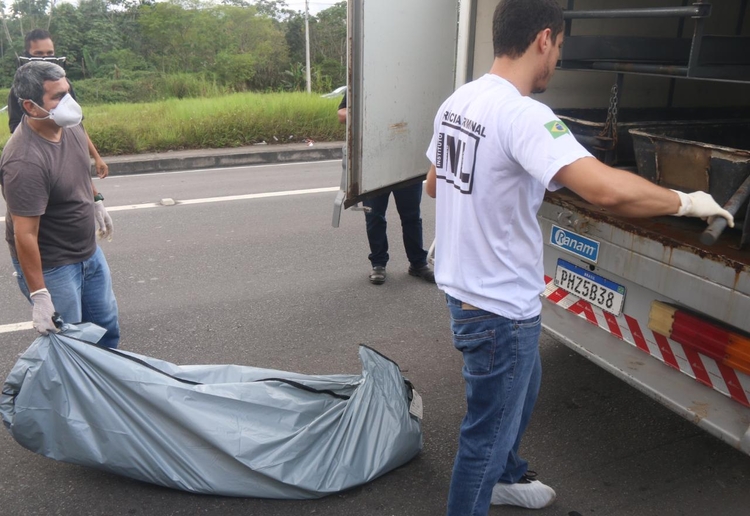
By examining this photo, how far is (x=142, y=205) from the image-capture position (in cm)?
698

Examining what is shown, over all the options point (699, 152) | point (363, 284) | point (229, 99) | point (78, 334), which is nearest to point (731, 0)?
point (699, 152)

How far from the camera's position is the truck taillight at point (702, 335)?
2.17 meters

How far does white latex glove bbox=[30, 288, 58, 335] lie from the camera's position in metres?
2.47

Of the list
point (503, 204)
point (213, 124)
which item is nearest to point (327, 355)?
point (503, 204)

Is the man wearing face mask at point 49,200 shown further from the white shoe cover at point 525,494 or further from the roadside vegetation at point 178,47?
the roadside vegetation at point 178,47

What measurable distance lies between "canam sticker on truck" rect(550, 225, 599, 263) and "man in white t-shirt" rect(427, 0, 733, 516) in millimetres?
719

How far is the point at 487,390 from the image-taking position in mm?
2041

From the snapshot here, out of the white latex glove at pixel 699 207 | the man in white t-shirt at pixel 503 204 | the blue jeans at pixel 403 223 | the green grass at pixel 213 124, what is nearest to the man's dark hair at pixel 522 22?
the man in white t-shirt at pixel 503 204

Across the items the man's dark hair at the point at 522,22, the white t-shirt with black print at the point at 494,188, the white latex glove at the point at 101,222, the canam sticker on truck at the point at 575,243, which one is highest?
the man's dark hair at the point at 522,22

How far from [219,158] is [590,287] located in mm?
7834

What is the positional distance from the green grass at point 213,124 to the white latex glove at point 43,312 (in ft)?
26.2

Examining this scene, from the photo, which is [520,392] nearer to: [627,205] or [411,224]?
[627,205]

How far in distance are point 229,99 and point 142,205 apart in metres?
6.17

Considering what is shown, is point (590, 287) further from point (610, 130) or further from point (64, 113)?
point (64, 113)
